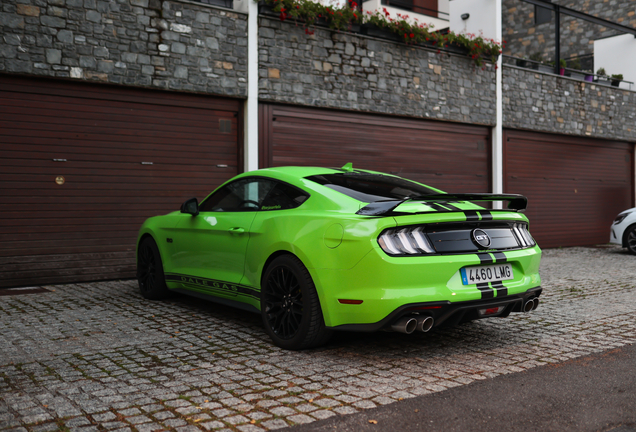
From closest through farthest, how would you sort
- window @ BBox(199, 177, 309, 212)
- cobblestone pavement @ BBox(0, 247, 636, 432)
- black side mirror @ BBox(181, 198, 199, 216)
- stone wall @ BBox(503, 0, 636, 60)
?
cobblestone pavement @ BBox(0, 247, 636, 432), window @ BBox(199, 177, 309, 212), black side mirror @ BBox(181, 198, 199, 216), stone wall @ BBox(503, 0, 636, 60)

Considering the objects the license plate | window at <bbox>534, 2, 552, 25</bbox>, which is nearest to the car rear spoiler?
the license plate

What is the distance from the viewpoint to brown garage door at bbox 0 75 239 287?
812cm

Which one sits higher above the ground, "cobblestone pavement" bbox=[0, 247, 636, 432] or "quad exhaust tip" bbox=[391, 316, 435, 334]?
"quad exhaust tip" bbox=[391, 316, 435, 334]

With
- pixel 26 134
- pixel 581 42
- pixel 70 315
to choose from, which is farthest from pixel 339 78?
pixel 581 42

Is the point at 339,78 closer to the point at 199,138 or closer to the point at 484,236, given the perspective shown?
the point at 199,138

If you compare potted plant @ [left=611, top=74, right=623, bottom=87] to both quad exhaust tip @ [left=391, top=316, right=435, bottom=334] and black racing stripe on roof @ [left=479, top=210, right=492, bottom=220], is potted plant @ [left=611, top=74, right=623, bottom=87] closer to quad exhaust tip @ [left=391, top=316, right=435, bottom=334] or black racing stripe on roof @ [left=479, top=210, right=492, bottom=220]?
black racing stripe on roof @ [left=479, top=210, right=492, bottom=220]

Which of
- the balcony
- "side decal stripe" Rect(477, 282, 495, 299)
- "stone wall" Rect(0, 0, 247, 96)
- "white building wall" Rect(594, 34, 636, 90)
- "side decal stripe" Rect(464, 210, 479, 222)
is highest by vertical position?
the balcony

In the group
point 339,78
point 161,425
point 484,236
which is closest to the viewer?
point 161,425

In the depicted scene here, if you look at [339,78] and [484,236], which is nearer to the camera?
[484,236]

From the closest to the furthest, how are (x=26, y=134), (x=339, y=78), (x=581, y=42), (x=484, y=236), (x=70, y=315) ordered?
1. (x=484, y=236)
2. (x=70, y=315)
3. (x=26, y=134)
4. (x=339, y=78)
5. (x=581, y=42)

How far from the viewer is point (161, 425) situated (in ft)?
9.78

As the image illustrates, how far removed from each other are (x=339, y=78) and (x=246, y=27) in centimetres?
203

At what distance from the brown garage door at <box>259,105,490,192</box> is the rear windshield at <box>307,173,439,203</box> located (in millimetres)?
5231

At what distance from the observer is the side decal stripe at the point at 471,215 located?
167 inches
